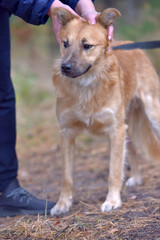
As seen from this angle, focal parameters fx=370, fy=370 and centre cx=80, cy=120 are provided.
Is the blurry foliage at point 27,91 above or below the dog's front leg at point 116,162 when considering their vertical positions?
below

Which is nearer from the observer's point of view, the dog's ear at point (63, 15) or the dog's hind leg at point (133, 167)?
the dog's ear at point (63, 15)

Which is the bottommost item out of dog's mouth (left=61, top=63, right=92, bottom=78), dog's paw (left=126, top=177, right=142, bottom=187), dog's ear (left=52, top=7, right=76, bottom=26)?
dog's paw (left=126, top=177, right=142, bottom=187)

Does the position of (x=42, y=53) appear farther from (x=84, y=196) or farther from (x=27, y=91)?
(x=84, y=196)

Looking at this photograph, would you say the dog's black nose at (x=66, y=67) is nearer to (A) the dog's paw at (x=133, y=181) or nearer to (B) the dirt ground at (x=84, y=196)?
(B) the dirt ground at (x=84, y=196)

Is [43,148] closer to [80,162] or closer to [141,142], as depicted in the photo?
[80,162]

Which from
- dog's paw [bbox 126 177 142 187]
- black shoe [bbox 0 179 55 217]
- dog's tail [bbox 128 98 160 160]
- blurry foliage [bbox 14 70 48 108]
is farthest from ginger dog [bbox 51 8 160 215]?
blurry foliage [bbox 14 70 48 108]

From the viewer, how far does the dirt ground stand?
108 inches

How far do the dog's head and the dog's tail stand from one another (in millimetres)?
1163

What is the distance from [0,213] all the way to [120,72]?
Answer: 6.02ft

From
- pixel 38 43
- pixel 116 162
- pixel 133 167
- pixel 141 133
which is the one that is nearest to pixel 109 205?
pixel 116 162

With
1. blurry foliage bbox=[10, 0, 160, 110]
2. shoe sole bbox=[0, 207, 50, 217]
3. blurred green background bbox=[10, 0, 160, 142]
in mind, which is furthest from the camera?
blurry foliage bbox=[10, 0, 160, 110]

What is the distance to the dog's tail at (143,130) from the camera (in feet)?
14.2

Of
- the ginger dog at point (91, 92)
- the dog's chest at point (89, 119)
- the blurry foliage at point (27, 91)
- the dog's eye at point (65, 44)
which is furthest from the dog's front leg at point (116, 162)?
the blurry foliage at point (27, 91)

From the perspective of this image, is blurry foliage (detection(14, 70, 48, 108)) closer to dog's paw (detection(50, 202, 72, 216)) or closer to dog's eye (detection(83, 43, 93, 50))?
dog's paw (detection(50, 202, 72, 216))
